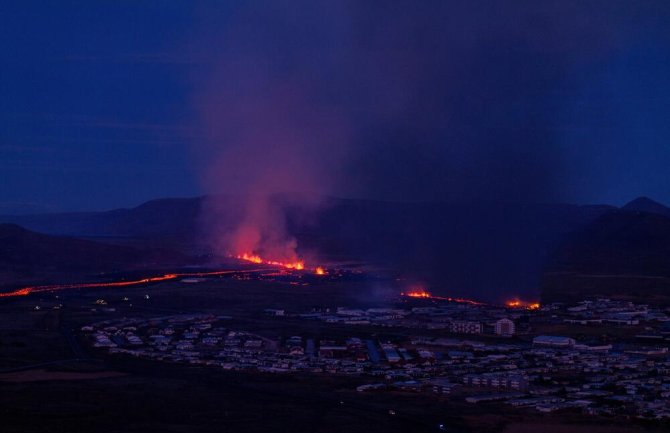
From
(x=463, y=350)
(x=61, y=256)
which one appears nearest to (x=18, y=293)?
(x=61, y=256)

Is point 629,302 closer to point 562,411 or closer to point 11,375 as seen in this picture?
point 562,411

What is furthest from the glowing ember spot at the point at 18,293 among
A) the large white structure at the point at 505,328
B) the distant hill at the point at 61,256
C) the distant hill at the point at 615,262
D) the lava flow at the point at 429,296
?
the distant hill at the point at 615,262

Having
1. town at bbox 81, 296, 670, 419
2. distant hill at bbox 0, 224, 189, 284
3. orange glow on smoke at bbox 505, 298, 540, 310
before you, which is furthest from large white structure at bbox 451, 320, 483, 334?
distant hill at bbox 0, 224, 189, 284

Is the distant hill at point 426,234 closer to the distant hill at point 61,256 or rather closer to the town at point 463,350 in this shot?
the town at point 463,350

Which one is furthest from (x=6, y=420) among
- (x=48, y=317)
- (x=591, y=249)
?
(x=591, y=249)

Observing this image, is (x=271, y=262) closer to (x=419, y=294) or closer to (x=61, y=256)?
(x=61, y=256)
